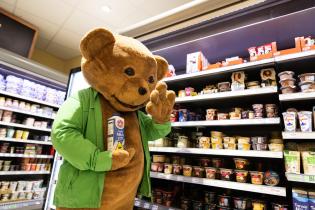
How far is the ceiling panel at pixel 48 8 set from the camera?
11.4ft

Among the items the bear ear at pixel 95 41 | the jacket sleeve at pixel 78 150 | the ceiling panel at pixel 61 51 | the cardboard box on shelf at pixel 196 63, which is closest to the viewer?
the jacket sleeve at pixel 78 150

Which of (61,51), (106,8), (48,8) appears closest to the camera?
(106,8)

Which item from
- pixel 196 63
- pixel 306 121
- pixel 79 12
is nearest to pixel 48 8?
pixel 79 12

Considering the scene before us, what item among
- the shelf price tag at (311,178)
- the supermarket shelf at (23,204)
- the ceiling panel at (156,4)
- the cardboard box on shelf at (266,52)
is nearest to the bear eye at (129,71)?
the cardboard box on shelf at (266,52)

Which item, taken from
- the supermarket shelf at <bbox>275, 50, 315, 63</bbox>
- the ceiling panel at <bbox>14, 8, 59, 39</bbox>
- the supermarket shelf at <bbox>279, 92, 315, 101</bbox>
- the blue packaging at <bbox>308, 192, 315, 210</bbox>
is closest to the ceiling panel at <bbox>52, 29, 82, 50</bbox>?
the ceiling panel at <bbox>14, 8, 59, 39</bbox>

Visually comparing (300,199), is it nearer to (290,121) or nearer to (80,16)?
(290,121)

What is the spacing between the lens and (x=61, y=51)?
5141mm

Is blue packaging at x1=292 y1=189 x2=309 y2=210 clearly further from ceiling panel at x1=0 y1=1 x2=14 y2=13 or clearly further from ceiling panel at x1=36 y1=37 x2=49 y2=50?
ceiling panel at x1=36 y1=37 x2=49 y2=50

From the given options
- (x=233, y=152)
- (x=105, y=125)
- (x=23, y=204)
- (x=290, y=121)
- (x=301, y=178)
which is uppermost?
(x=290, y=121)

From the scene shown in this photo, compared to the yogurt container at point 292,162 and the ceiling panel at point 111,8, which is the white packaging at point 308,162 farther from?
the ceiling panel at point 111,8

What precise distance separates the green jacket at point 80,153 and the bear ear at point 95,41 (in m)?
0.27

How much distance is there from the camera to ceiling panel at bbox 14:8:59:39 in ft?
Answer: 12.5

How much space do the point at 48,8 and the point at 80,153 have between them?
3.44 metres

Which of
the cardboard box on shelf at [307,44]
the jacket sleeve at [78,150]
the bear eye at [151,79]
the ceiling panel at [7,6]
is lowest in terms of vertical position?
the jacket sleeve at [78,150]
